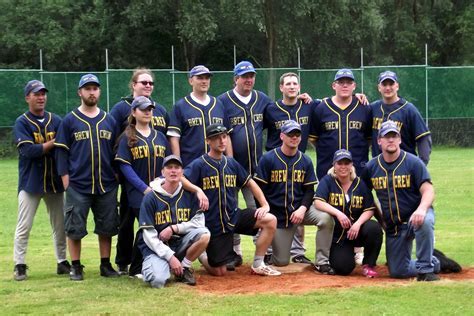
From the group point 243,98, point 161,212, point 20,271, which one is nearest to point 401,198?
point 243,98

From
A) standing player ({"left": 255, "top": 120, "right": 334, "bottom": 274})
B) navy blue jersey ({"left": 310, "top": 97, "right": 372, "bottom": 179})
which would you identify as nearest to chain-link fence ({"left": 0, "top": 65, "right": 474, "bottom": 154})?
navy blue jersey ({"left": 310, "top": 97, "right": 372, "bottom": 179})

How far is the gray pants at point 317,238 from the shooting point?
8320 millimetres

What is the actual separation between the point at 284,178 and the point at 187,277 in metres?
1.52

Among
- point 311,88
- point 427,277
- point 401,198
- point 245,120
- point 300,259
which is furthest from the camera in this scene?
point 311,88

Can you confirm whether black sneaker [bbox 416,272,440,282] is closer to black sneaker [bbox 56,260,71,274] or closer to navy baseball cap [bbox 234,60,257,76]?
navy baseball cap [bbox 234,60,257,76]

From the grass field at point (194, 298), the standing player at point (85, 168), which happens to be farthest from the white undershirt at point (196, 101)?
the grass field at point (194, 298)

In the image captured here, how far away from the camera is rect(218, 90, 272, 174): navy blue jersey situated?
8.70 meters

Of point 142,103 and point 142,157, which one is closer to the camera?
point 142,103

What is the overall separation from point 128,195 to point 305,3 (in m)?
25.1

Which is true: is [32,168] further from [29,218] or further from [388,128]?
[388,128]

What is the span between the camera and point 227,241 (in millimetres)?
8172

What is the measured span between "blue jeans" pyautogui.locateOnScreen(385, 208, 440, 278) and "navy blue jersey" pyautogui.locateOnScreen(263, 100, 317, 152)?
63.5 inches

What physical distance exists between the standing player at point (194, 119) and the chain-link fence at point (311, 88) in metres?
16.5

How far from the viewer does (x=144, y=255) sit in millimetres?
7719
